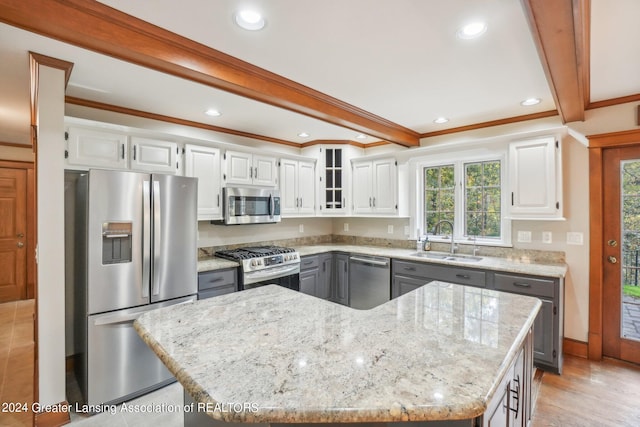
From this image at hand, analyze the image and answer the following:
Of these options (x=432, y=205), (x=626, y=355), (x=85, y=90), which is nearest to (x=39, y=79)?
(x=85, y=90)

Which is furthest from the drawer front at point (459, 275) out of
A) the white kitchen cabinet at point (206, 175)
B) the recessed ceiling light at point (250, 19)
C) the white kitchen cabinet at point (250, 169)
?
the recessed ceiling light at point (250, 19)

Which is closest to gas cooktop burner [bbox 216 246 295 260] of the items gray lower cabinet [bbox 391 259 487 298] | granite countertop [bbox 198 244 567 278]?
granite countertop [bbox 198 244 567 278]

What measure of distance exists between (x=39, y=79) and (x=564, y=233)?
15.1ft

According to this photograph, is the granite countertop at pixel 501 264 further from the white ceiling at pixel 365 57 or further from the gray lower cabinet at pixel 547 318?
the white ceiling at pixel 365 57

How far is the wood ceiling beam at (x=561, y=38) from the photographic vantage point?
4.31 feet

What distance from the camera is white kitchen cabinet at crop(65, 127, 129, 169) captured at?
2430 millimetres

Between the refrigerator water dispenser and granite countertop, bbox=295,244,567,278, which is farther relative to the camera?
granite countertop, bbox=295,244,567,278

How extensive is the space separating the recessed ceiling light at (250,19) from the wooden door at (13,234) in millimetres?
5604

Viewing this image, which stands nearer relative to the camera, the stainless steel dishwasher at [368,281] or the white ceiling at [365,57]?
the white ceiling at [365,57]

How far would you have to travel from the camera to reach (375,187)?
4309mm

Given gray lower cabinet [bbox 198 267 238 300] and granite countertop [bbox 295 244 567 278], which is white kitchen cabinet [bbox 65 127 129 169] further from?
granite countertop [bbox 295 244 567 278]

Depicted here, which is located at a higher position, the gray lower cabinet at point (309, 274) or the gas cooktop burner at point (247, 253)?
the gas cooktop burner at point (247, 253)

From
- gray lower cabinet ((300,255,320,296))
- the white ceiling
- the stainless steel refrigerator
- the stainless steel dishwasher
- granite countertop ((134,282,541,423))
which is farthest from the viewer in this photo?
gray lower cabinet ((300,255,320,296))

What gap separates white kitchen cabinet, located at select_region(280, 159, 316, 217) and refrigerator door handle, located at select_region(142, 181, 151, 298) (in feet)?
6.09
